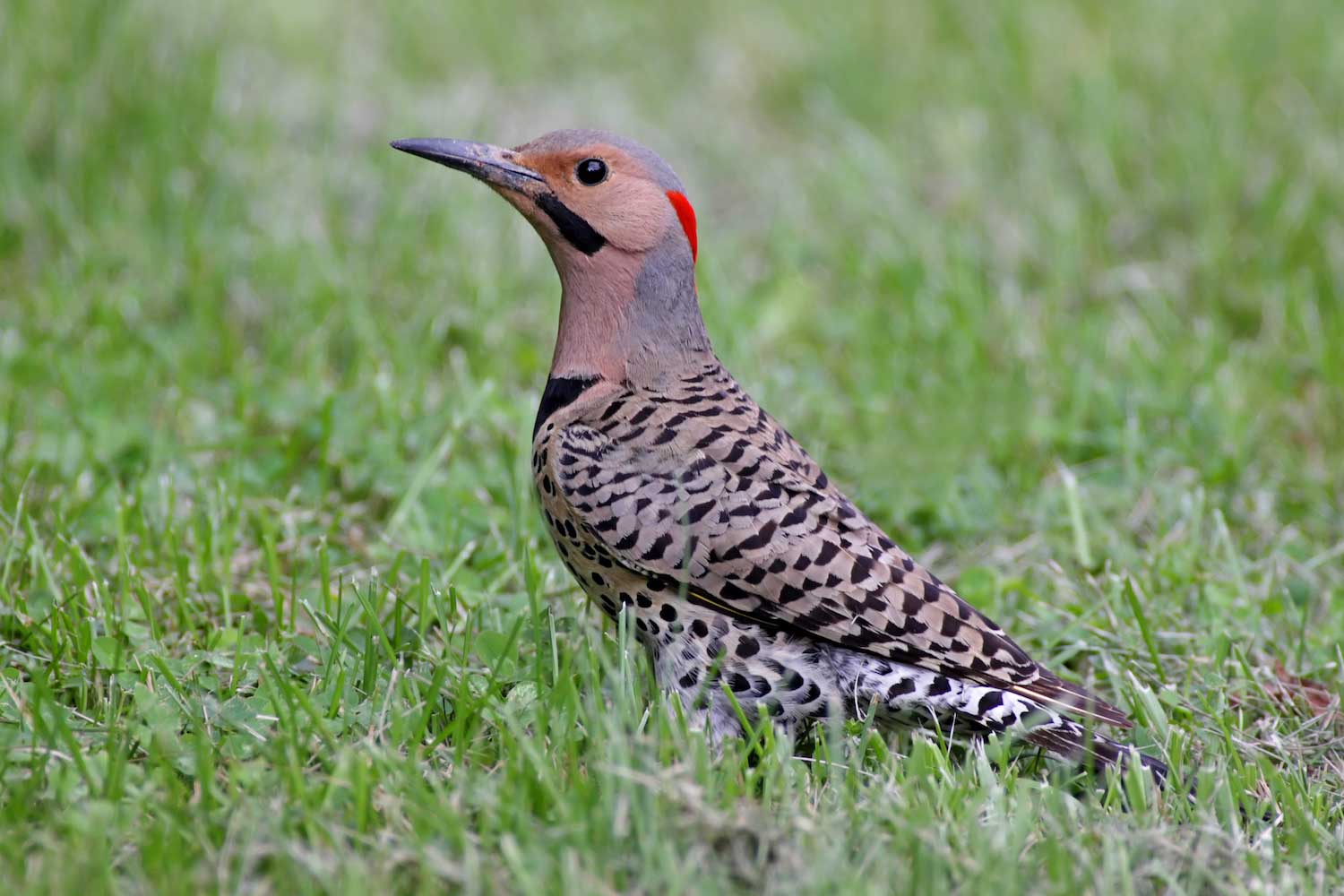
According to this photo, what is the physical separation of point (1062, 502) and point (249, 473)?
261 centimetres

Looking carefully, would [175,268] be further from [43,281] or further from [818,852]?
[818,852]

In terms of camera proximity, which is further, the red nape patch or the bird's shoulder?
the red nape patch

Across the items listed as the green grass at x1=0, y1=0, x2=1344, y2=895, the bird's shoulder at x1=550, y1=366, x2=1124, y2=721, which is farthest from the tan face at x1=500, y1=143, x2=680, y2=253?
the green grass at x1=0, y1=0, x2=1344, y2=895

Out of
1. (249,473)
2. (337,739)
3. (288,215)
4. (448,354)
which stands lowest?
(337,739)

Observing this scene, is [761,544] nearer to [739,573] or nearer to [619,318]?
[739,573]

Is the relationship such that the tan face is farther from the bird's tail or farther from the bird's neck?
the bird's tail

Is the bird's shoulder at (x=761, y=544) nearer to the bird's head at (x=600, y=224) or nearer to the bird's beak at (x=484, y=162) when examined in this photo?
the bird's head at (x=600, y=224)

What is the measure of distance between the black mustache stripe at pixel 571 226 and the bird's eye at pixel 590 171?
8 centimetres

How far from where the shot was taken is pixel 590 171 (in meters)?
3.89

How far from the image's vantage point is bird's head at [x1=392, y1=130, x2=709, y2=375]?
153 inches

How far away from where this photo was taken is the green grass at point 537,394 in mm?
2850

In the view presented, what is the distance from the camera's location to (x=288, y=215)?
21.2ft

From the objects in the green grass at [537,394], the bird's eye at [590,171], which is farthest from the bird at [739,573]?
the green grass at [537,394]

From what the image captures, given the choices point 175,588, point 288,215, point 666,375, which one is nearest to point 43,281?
point 288,215
